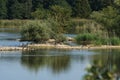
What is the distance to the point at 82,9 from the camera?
126 metres

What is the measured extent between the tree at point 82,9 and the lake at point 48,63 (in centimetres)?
6643

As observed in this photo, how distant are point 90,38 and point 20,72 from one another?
28.0 metres

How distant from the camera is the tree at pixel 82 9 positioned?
125 m

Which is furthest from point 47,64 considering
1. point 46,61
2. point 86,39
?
point 86,39

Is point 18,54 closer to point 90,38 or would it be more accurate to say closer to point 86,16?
point 90,38

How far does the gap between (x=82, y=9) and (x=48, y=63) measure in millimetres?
81845

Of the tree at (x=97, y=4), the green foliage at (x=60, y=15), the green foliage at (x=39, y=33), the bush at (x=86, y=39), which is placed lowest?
the bush at (x=86, y=39)

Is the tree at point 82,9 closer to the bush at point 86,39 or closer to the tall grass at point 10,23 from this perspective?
the tall grass at point 10,23

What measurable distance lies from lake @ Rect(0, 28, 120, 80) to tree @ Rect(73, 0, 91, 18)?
66434mm

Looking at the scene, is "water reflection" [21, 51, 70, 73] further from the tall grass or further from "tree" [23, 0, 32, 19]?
"tree" [23, 0, 32, 19]

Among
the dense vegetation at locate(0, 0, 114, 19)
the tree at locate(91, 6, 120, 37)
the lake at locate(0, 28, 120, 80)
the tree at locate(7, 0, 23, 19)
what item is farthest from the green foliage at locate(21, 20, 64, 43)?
the tree at locate(7, 0, 23, 19)

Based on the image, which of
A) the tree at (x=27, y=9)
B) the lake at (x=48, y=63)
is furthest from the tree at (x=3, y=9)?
the lake at (x=48, y=63)

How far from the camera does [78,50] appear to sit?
58250 mm

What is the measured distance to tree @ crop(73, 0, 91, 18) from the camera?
12488 centimetres
